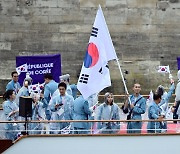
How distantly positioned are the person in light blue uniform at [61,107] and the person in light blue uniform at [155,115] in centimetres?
137

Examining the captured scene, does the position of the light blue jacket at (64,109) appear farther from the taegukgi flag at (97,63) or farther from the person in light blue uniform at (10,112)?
the person in light blue uniform at (10,112)

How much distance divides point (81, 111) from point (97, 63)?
0.89 meters

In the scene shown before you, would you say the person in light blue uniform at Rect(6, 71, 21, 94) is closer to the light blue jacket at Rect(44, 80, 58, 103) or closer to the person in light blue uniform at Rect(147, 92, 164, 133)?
the light blue jacket at Rect(44, 80, 58, 103)

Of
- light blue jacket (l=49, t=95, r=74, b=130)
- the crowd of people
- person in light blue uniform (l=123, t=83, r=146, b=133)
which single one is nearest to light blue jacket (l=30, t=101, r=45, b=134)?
the crowd of people

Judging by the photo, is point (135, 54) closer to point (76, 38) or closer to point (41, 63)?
point (76, 38)

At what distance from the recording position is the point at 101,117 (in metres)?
12.4

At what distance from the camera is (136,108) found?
39.8 ft

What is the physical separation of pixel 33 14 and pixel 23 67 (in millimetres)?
4518

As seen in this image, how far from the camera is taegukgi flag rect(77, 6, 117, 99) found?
40.3 ft

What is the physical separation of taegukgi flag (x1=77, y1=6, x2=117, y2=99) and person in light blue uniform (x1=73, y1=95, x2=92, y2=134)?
0.56ft

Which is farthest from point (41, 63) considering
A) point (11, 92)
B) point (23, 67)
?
point (11, 92)

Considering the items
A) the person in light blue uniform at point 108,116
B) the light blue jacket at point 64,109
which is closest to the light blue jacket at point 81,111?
the light blue jacket at point 64,109

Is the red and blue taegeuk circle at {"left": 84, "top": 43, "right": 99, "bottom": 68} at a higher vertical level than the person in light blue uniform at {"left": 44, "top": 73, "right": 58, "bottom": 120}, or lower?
higher

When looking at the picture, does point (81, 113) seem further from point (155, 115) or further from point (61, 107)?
point (155, 115)
